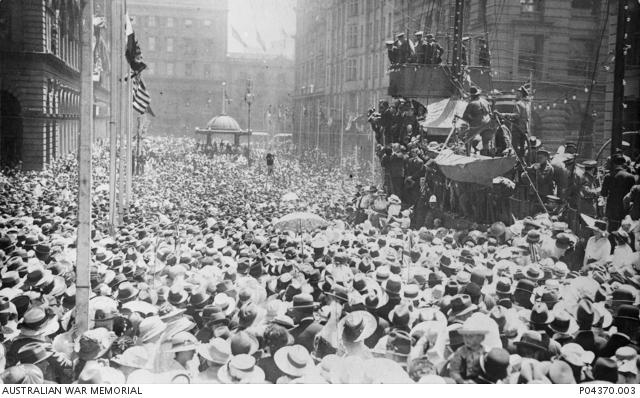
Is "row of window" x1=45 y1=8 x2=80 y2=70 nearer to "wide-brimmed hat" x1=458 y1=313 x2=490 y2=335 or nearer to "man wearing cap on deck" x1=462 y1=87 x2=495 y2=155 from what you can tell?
"man wearing cap on deck" x1=462 y1=87 x2=495 y2=155

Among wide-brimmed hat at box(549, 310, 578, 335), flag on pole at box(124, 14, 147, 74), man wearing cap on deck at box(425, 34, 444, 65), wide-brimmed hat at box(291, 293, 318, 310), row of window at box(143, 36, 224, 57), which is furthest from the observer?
row of window at box(143, 36, 224, 57)

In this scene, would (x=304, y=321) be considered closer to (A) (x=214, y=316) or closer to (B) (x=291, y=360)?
(B) (x=291, y=360)

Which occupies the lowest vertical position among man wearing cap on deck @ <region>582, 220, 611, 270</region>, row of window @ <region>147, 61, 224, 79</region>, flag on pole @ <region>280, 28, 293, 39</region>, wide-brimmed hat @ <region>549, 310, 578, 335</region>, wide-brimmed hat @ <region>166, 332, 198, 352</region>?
wide-brimmed hat @ <region>166, 332, 198, 352</region>

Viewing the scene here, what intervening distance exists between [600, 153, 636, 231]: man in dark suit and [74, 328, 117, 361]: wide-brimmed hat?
8343mm

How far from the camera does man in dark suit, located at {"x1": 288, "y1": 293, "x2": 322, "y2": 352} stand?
24.4ft

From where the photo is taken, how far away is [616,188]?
416 inches

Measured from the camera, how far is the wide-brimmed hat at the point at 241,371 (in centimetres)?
700

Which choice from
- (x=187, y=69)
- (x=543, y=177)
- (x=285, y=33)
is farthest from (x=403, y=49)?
(x=187, y=69)

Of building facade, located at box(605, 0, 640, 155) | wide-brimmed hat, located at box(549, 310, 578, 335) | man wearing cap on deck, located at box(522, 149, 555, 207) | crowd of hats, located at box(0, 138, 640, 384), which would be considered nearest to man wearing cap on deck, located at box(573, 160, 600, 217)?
man wearing cap on deck, located at box(522, 149, 555, 207)

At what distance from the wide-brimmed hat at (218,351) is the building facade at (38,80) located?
878 centimetres

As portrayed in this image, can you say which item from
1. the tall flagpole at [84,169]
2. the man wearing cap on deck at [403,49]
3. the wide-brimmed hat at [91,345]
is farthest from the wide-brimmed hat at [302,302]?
the man wearing cap on deck at [403,49]

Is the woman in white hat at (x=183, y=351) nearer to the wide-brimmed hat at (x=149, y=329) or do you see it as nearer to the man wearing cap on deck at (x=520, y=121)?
the wide-brimmed hat at (x=149, y=329)

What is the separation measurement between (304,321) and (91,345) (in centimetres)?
250

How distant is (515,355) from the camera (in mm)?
7137
